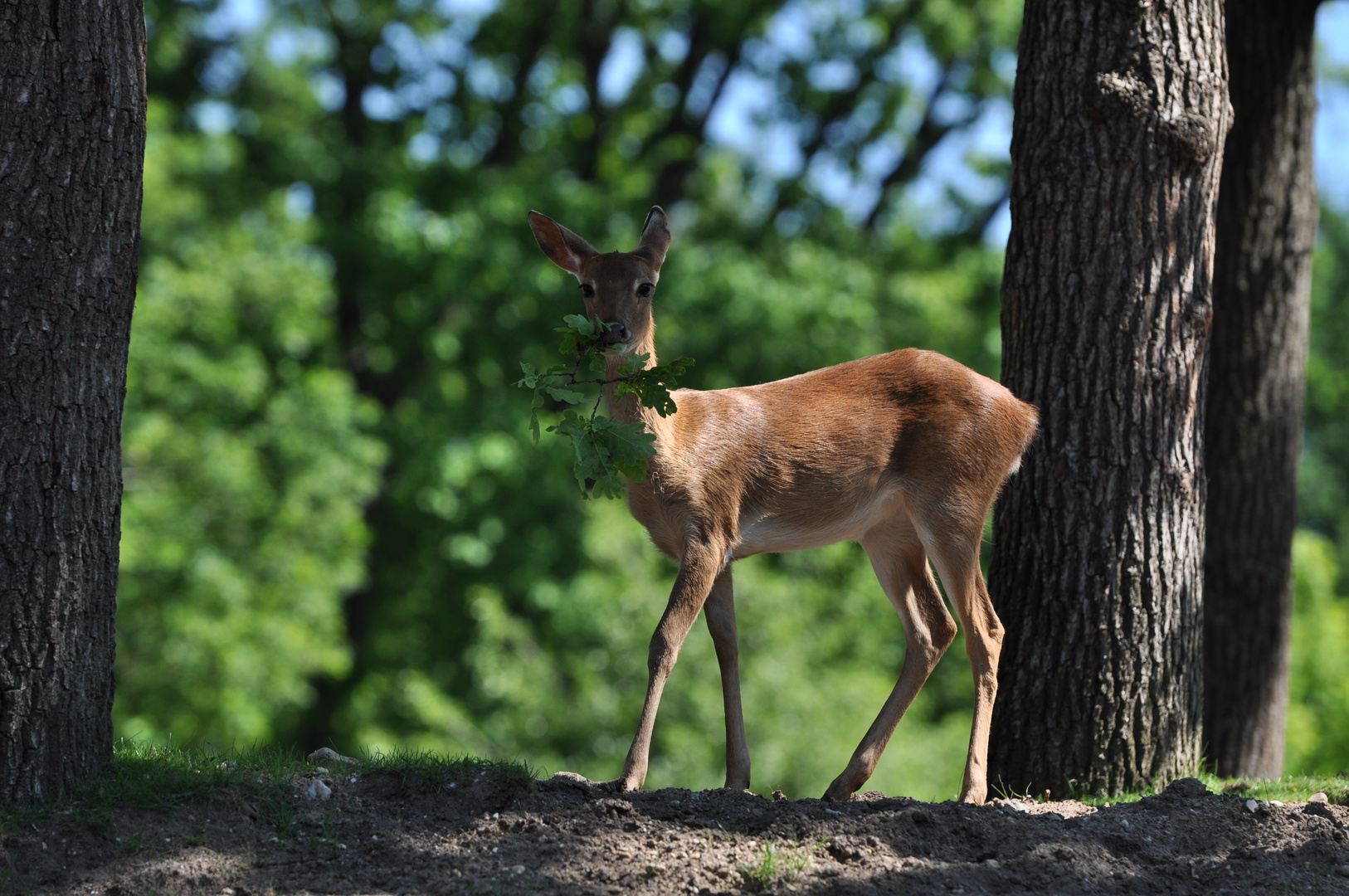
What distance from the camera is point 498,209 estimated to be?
1848cm

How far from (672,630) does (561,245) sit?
1850 millimetres

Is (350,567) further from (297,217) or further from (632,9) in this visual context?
(632,9)

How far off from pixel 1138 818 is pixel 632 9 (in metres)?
18.8

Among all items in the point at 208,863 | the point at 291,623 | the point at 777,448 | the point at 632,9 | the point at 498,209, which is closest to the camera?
the point at 208,863

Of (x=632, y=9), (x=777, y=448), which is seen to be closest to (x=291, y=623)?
(x=632, y=9)

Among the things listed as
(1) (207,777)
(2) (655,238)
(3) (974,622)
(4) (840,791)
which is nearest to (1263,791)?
(3) (974,622)

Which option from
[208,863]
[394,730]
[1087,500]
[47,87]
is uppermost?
[47,87]

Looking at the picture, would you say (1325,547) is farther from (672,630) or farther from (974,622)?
(672,630)

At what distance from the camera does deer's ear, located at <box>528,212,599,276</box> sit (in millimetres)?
5746

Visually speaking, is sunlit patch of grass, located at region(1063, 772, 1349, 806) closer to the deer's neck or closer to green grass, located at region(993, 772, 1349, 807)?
green grass, located at region(993, 772, 1349, 807)

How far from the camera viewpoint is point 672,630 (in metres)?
5.29

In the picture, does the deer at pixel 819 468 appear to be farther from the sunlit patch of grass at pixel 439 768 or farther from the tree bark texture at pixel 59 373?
the tree bark texture at pixel 59 373

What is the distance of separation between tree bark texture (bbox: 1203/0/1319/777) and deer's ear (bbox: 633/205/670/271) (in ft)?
14.4

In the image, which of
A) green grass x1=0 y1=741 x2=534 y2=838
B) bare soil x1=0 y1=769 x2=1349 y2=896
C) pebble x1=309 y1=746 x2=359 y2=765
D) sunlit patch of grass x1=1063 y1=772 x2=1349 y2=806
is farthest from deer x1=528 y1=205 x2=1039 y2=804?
pebble x1=309 y1=746 x2=359 y2=765
